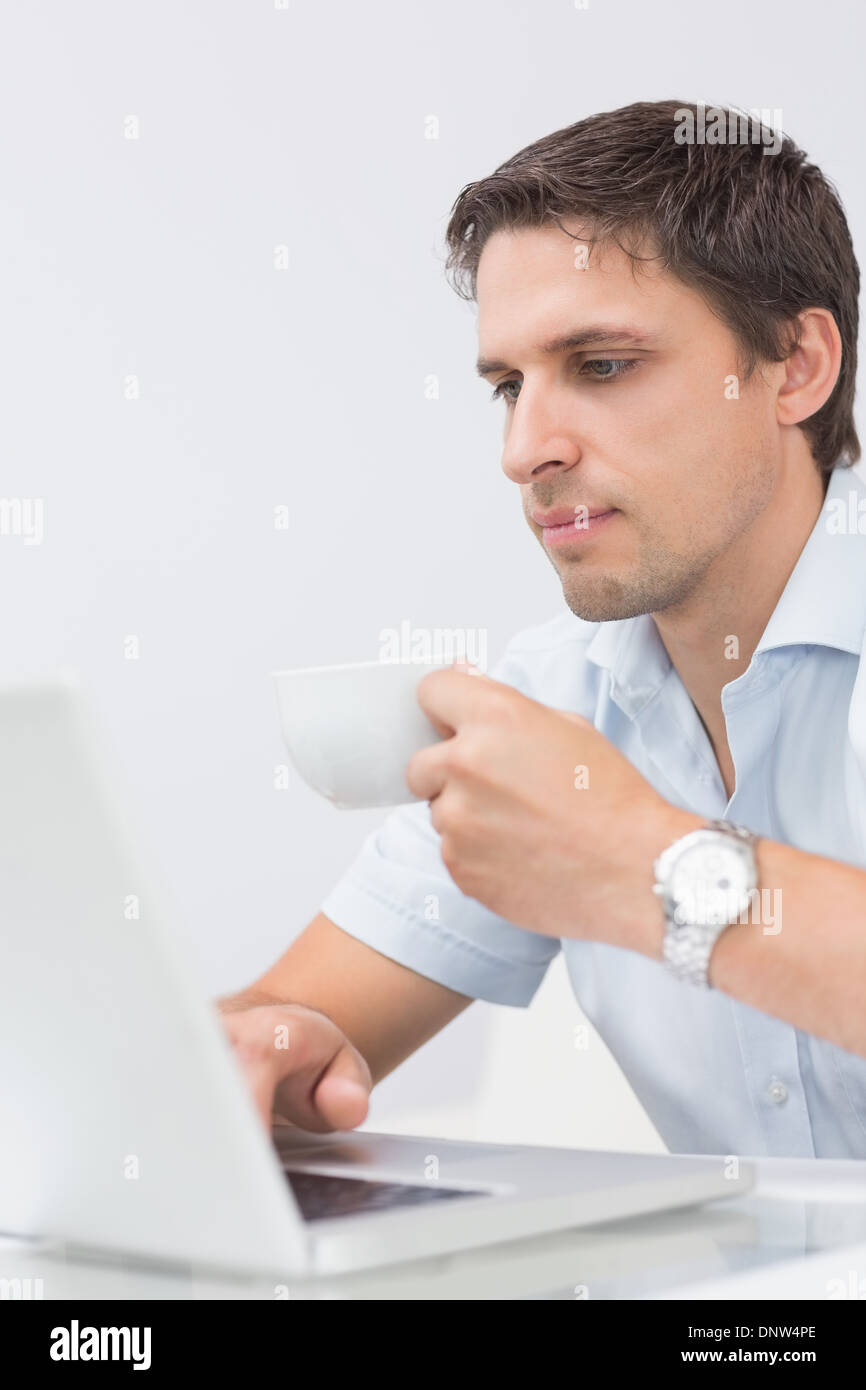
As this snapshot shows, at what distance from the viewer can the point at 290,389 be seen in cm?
265

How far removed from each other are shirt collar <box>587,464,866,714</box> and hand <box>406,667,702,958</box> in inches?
16.2

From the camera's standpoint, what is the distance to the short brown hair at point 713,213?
1.31m

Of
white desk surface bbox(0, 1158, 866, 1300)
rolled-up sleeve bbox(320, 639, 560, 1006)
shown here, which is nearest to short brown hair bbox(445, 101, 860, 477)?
rolled-up sleeve bbox(320, 639, 560, 1006)

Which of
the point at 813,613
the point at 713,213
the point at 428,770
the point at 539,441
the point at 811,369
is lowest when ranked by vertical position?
the point at 428,770

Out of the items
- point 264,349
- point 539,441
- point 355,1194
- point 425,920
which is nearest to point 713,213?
point 539,441

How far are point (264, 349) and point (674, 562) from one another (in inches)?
61.2

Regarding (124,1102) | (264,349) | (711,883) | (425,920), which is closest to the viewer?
(124,1102)

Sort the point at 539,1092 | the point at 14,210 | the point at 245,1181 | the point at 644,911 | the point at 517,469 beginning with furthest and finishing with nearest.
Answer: the point at 14,210
the point at 539,1092
the point at 517,469
the point at 644,911
the point at 245,1181

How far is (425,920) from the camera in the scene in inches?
52.5

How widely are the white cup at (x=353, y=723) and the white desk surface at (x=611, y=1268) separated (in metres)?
0.30

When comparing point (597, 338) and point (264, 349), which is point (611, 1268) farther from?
point (264, 349)
